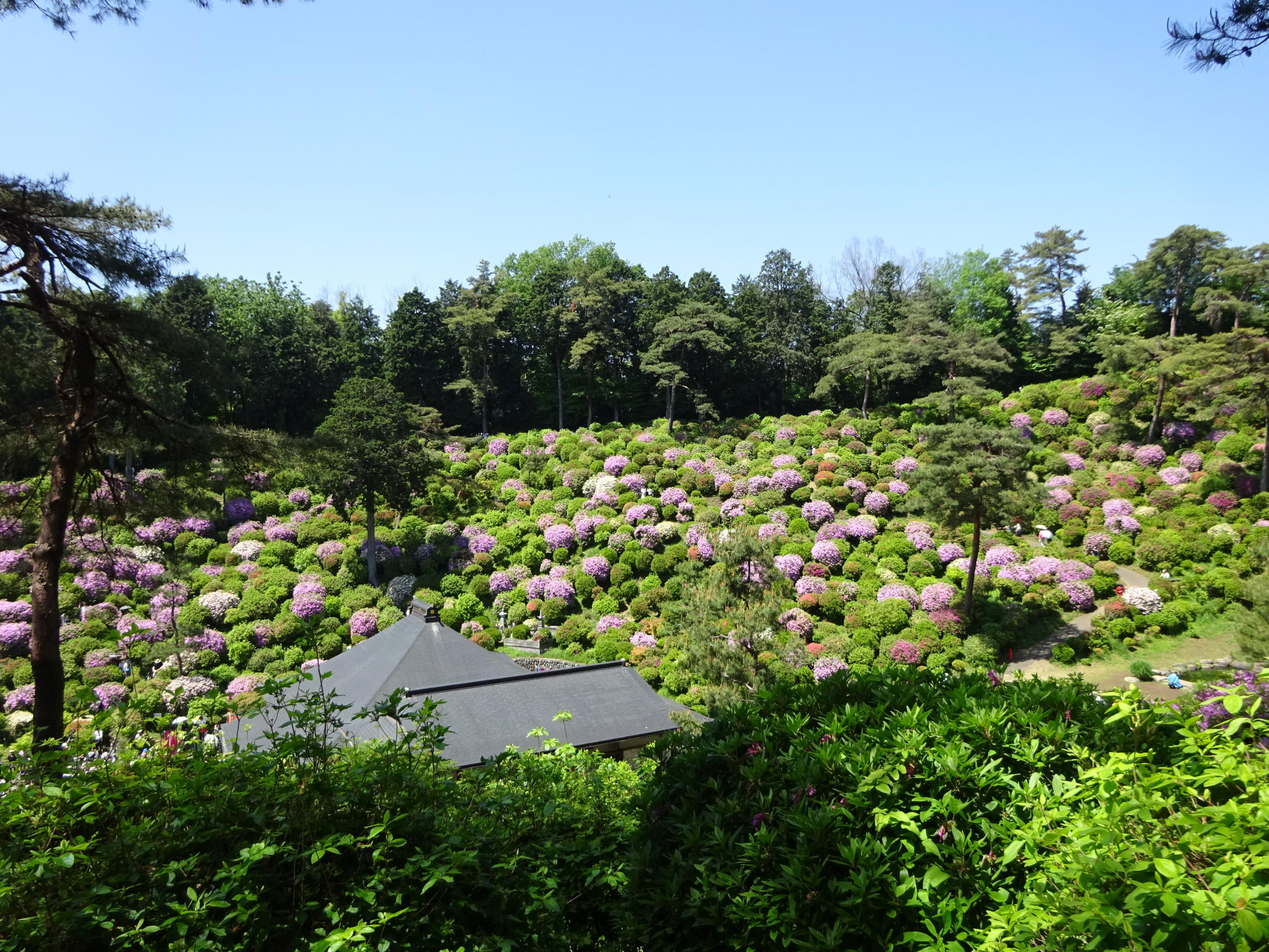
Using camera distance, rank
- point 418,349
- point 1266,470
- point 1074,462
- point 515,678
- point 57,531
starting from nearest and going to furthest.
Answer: point 57,531 < point 515,678 < point 1266,470 < point 1074,462 < point 418,349

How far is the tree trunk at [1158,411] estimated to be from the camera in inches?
872

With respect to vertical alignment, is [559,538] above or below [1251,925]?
below

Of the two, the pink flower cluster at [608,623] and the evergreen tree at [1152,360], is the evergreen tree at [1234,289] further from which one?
the pink flower cluster at [608,623]

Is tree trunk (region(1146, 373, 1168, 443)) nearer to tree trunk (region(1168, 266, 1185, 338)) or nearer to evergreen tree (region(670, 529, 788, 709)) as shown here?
tree trunk (region(1168, 266, 1185, 338))

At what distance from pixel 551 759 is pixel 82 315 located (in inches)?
217

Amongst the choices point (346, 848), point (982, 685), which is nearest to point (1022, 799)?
point (982, 685)

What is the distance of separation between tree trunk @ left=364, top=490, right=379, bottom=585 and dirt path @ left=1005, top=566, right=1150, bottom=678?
49.4ft

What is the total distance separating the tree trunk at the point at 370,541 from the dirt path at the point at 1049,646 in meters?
15.1

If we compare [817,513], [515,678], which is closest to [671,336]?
[817,513]

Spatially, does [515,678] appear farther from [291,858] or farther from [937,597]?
[937,597]

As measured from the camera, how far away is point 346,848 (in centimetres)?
249

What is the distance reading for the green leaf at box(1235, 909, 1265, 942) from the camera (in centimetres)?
136

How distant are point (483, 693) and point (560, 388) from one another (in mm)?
22595

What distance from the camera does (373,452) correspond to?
18.5 meters
